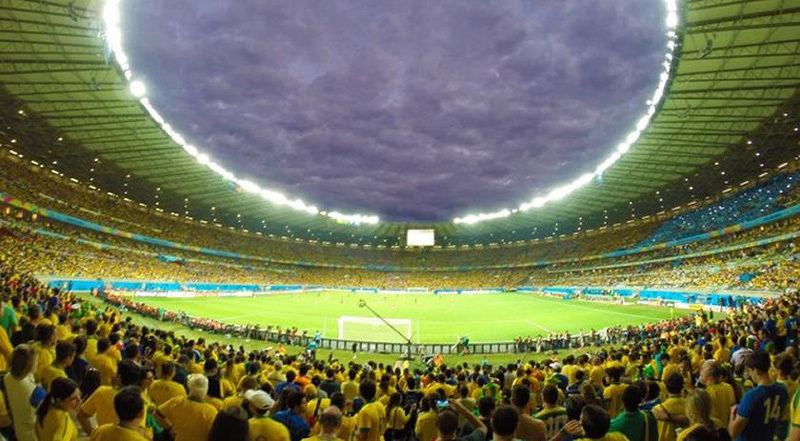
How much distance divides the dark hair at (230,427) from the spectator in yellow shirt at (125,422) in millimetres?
610

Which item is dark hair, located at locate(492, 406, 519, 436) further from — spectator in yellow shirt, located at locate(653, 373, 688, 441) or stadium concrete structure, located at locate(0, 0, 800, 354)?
stadium concrete structure, located at locate(0, 0, 800, 354)

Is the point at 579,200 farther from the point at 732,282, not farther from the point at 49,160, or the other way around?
the point at 49,160

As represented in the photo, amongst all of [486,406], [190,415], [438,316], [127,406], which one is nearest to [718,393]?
[486,406]

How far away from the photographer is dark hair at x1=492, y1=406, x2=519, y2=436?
4.10 m

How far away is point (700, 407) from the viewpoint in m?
4.34

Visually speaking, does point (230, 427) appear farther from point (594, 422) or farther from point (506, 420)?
point (594, 422)

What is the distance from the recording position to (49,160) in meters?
52.5

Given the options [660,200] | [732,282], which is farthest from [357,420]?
[660,200]

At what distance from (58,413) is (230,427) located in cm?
164

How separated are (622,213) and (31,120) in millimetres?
81500

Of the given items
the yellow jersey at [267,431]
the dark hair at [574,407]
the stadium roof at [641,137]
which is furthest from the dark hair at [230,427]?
the stadium roof at [641,137]

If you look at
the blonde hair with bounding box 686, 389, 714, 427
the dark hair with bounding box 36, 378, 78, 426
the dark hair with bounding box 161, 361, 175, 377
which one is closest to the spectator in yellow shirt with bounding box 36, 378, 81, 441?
the dark hair with bounding box 36, 378, 78, 426

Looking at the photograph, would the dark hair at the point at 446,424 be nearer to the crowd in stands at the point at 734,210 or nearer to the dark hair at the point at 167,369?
the dark hair at the point at 167,369

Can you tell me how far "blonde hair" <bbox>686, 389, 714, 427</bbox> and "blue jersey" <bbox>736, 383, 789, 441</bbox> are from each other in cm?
104
